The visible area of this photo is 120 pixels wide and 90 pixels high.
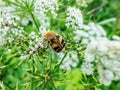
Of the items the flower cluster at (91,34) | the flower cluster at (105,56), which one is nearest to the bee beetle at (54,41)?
the flower cluster at (91,34)

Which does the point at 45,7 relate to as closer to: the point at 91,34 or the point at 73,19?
the point at 73,19

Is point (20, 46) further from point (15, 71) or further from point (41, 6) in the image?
point (15, 71)

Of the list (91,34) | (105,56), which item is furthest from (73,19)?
(105,56)

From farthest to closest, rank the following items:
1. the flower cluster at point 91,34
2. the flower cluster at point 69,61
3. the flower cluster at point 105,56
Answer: the flower cluster at point 69,61
the flower cluster at point 91,34
the flower cluster at point 105,56

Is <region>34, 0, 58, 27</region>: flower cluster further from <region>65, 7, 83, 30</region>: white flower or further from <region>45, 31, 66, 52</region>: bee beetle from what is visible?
<region>45, 31, 66, 52</region>: bee beetle

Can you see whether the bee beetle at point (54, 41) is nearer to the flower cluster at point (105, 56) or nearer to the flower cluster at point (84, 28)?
the flower cluster at point (84, 28)

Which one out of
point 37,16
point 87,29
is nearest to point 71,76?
point 37,16
